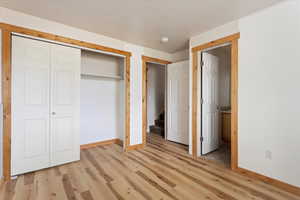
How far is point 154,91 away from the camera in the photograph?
5441 millimetres

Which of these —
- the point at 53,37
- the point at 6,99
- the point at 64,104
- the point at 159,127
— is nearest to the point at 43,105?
the point at 64,104

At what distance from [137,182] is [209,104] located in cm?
213

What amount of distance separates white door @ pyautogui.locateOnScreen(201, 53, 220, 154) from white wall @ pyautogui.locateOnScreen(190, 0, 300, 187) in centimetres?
74

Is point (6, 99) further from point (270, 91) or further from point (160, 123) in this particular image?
point (160, 123)

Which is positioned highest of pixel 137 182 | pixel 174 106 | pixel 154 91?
pixel 154 91

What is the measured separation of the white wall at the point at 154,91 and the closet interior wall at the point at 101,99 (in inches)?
63.4

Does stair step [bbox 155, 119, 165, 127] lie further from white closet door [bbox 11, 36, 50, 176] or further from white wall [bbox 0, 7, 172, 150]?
white closet door [bbox 11, 36, 50, 176]

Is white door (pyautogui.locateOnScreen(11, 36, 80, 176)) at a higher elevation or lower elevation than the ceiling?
lower

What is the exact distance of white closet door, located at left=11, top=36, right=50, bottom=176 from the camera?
6.99 feet

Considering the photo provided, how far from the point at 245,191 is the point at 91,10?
3.28 meters

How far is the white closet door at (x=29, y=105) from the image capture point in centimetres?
213

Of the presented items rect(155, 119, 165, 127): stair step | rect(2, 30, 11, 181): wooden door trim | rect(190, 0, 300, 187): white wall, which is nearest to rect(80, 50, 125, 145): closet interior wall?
rect(2, 30, 11, 181): wooden door trim

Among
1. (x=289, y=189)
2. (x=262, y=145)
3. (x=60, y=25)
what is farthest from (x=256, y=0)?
(x=60, y=25)

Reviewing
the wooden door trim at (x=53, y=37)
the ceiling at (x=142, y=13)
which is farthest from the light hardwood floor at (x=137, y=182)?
the ceiling at (x=142, y=13)
